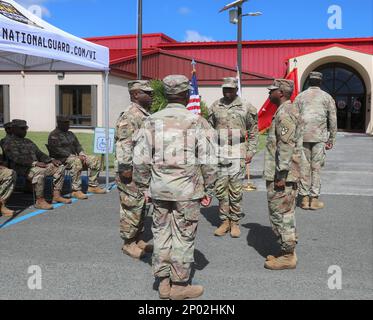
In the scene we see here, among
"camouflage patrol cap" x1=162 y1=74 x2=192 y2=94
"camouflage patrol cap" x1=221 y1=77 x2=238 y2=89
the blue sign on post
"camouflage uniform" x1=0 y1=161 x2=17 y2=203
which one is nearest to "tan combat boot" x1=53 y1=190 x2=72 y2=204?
"camouflage uniform" x1=0 y1=161 x2=17 y2=203

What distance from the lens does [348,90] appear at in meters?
27.0

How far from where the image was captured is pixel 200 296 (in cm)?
358

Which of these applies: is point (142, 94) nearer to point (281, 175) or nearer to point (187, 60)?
point (281, 175)

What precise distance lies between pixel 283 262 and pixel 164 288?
132 centimetres

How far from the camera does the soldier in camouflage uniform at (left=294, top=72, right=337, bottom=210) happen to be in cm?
689

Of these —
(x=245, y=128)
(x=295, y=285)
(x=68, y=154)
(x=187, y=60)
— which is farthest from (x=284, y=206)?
(x=187, y=60)

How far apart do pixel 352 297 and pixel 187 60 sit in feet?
80.6

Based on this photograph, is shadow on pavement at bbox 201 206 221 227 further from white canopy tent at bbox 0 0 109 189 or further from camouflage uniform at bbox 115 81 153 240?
white canopy tent at bbox 0 0 109 189

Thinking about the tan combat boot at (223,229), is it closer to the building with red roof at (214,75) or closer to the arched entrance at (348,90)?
the building with red roof at (214,75)

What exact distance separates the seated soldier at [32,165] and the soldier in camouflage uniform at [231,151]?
290 centimetres

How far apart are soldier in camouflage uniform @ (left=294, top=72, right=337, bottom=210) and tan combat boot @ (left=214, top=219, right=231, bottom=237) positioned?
76.7 inches

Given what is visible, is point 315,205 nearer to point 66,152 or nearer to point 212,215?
point 212,215

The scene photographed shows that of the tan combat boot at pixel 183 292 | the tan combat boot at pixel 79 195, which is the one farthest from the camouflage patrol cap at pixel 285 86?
the tan combat boot at pixel 79 195

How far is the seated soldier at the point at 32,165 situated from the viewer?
265 inches
